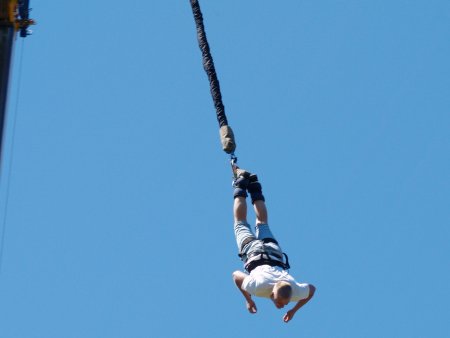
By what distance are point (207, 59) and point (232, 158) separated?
56.3 inches

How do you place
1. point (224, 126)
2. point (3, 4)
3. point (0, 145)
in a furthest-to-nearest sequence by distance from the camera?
point (224, 126) < point (3, 4) < point (0, 145)

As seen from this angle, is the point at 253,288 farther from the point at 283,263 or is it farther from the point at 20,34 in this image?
the point at 20,34

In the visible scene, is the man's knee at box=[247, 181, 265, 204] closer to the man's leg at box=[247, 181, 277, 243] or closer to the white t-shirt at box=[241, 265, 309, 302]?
the man's leg at box=[247, 181, 277, 243]

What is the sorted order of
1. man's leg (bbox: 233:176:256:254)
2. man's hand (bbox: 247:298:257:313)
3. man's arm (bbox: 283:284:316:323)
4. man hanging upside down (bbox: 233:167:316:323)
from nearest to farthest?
man hanging upside down (bbox: 233:167:316:323) → man's hand (bbox: 247:298:257:313) → man's arm (bbox: 283:284:316:323) → man's leg (bbox: 233:176:256:254)

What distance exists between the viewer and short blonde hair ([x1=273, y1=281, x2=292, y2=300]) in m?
12.9

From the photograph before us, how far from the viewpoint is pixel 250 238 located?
13.8 meters

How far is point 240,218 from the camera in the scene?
14.2 m

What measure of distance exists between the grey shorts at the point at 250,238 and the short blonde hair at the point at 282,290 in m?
0.74

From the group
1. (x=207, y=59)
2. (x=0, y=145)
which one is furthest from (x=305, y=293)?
(x=0, y=145)

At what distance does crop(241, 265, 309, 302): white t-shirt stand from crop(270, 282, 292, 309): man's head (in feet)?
0.37

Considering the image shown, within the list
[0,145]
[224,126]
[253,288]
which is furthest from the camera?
[224,126]

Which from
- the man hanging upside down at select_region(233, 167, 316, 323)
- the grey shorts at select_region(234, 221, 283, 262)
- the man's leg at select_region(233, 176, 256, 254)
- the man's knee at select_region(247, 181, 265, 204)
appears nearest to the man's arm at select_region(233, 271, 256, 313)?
A: the man hanging upside down at select_region(233, 167, 316, 323)

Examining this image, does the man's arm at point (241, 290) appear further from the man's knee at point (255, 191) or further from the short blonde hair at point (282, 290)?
the man's knee at point (255, 191)

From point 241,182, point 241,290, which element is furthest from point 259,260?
point 241,182
